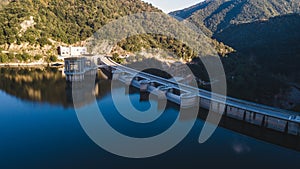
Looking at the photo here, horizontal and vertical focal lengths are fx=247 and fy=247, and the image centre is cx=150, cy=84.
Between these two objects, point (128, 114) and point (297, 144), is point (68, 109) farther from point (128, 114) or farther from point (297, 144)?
point (297, 144)

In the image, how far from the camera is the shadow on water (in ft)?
61.3

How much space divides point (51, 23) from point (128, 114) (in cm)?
4922

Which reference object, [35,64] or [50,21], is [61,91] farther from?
[50,21]

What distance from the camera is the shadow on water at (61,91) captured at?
18.7 metres

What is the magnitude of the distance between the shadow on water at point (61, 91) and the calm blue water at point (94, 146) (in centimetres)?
107

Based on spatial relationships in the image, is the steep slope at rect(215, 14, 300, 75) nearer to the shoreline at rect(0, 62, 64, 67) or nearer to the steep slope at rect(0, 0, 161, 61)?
the steep slope at rect(0, 0, 161, 61)

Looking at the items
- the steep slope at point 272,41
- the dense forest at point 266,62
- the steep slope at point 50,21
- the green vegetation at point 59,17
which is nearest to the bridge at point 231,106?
the dense forest at point 266,62

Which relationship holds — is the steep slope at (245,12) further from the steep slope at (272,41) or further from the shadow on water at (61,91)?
the shadow on water at (61,91)

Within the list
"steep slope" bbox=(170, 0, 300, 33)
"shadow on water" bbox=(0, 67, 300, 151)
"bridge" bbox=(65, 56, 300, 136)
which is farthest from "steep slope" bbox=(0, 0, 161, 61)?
"steep slope" bbox=(170, 0, 300, 33)

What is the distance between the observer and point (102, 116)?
21406 millimetres

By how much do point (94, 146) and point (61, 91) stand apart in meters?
15.0

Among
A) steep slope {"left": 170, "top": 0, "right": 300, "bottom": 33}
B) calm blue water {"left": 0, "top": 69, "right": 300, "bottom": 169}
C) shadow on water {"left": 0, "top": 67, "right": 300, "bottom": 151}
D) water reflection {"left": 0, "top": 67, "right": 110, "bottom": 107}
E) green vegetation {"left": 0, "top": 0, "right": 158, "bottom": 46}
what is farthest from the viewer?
steep slope {"left": 170, "top": 0, "right": 300, "bottom": 33}

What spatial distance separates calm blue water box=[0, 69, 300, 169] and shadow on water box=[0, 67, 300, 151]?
41.9 inches

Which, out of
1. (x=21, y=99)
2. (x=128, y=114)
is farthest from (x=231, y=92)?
(x=21, y=99)
